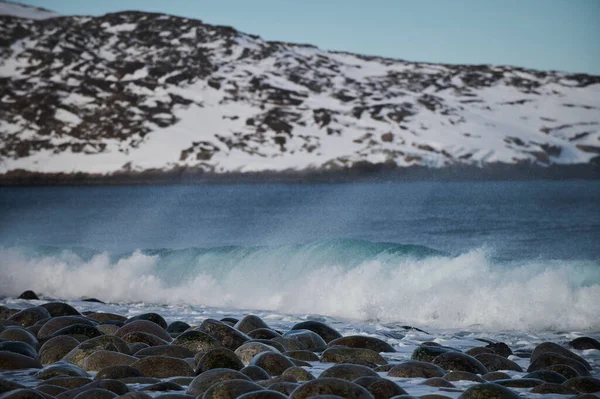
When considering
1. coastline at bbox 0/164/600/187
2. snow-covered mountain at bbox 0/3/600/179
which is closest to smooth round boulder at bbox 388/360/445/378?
coastline at bbox 0/164/600/187

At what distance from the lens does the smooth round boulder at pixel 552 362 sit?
1066 cm

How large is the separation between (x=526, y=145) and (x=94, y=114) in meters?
99.5

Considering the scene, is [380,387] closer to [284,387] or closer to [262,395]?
[284,387]

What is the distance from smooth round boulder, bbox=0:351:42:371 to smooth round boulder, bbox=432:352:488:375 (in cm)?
581

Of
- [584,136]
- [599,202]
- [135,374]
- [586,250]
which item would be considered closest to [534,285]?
[135,374]

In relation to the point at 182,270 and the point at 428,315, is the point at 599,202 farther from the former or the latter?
the point at 428,315

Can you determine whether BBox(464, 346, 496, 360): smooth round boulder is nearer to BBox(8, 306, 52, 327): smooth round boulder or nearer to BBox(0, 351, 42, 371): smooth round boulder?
BBox(0, 351, 42, 371): smooth round boulder

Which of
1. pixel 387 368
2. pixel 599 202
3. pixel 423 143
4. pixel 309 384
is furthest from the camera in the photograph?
pixel 423 143

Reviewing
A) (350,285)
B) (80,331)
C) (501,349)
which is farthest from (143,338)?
(350,285)

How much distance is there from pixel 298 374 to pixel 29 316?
7226 mm

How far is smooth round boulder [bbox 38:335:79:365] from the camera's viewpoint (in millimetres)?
11047

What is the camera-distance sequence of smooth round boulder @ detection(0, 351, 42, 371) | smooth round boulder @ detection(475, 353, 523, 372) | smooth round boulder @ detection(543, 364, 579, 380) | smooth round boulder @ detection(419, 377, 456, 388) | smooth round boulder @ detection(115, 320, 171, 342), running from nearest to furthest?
smooth round boulder @ detection(419, 377, 456, 388), smooth round boulder @ detection(543, 364, 579, 380), smooth round boulder @ detection(0, 351, 42, 371), smooth round boulder @ detection(475, 353, 523, 372), smooth round boulder @ detection(115, 320, 171, 342)

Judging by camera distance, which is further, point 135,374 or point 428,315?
point 428,315

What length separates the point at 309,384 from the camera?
8.05 m
